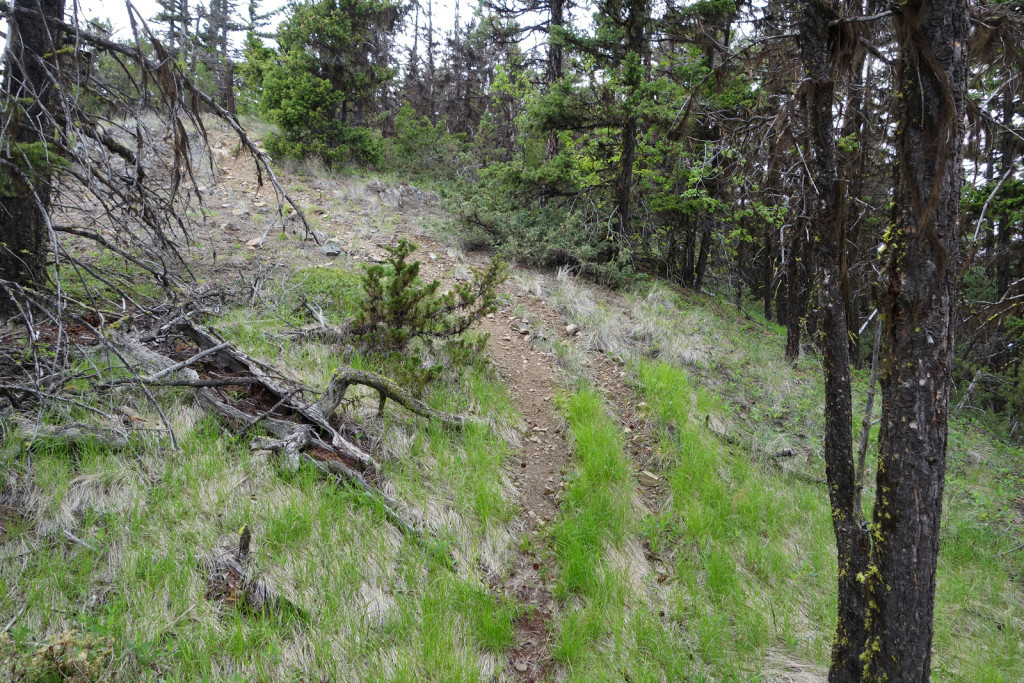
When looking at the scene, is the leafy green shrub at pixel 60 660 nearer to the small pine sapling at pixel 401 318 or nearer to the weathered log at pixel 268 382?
the weathered log at pixel 268 382

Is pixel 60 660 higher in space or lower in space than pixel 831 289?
lower

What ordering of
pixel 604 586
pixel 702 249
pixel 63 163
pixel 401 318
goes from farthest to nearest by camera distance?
pixel 702 249
pixel 401 318
pixel 63 163
pixel 604 586

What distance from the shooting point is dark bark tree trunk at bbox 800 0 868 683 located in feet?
8.81

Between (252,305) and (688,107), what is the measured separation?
17.4 ft

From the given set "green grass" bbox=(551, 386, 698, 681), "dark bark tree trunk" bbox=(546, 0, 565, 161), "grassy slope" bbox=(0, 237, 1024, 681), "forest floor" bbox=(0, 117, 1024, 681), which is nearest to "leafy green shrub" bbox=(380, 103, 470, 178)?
"dark bark tree trunk" bbox=(546, 0, 565, 161)

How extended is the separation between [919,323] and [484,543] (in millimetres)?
2943

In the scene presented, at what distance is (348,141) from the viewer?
14.4m

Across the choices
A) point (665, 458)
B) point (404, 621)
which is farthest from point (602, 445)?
point (404, 621)

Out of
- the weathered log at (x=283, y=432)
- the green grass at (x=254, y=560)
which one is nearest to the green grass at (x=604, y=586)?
the green grass at (x=254, y=560)

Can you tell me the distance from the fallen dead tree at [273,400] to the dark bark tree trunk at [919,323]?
2743 mm

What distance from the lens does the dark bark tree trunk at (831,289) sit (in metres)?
2.69

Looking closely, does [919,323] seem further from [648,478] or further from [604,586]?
[648,478]

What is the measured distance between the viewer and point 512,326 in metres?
7.54

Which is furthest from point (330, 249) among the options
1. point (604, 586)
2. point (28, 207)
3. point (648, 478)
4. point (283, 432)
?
point (604, 586)
